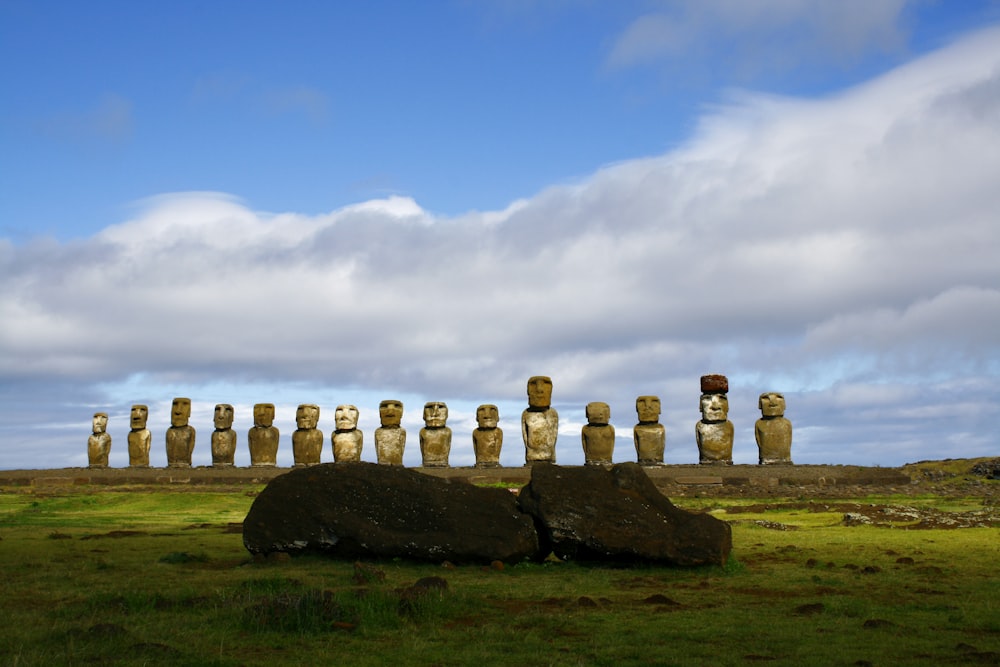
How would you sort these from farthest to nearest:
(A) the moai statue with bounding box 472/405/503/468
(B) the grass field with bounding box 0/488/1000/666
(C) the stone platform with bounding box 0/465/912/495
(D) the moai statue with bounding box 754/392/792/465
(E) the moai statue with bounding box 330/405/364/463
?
(E) the moai statue with bounding box 330/405/364/463
(A) the moai statue with bounding box 472/405/503/468
(D) the moai statue with bounding box 754/392/792/465
(C) the stone platform with bounding box 0/465/912/495
(B) the grass field with bounding box 0/488/1000/666

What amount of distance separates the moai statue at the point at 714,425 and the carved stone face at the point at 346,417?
482 inches

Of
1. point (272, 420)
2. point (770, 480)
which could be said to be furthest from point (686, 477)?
point (272, 420)

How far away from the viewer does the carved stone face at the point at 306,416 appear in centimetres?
3647

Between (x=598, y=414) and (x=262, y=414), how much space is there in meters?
12.6

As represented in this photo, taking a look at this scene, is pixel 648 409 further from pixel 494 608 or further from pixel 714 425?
pixel 494 608

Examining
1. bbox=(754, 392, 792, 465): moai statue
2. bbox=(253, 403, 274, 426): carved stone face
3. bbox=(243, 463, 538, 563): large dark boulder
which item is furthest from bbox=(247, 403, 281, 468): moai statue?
bbox=(243, 463, 538, 563): large dark boulder

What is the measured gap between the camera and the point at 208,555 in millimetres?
A: 14508

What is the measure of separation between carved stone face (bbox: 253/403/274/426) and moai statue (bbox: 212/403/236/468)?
1.44m

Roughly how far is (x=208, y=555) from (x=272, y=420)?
22.9 m

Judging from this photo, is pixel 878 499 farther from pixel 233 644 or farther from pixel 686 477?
pixel 233 644

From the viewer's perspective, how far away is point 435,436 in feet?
115

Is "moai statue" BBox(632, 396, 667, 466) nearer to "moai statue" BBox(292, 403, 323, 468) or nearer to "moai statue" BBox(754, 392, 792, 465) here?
"moai statue" BBox(754, 392, 792, 465)

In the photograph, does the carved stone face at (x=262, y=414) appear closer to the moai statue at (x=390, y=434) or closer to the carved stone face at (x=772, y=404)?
the moai statue at (x=390, y=434)

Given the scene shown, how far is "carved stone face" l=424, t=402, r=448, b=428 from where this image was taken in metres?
35.3
